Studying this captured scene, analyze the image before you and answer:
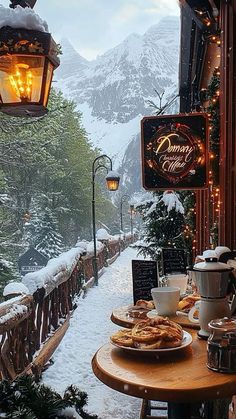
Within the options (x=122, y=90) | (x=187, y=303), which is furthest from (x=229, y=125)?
(x=122, y=90)

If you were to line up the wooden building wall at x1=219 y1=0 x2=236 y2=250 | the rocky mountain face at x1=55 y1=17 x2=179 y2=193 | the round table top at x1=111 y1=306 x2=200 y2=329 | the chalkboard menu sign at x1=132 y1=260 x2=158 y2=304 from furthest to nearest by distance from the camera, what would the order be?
the rocky mountain face at x1=55 y1=17 x2=179 y2=193, the wooden building wall at x1=219 y1=0 x2=236 y2=250, the chalkboard menu sign at x1=132 y1=260 x2=158 y2=304, the round table top at x1=111 y1=306 x2=200 y2=329

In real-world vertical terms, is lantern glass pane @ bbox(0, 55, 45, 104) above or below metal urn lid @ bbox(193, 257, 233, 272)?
above

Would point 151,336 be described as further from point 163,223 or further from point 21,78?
point 163,223

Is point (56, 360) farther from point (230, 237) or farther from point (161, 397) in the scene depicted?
point (161, 397)

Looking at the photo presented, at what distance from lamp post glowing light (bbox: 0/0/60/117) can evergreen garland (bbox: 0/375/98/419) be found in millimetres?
2096

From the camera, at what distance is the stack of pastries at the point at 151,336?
2084mm

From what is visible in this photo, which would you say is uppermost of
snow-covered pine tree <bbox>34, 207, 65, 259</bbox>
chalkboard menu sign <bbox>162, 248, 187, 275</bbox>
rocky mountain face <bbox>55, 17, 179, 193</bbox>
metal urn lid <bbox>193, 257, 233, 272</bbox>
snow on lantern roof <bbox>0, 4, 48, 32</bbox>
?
rocky mountain face <bbox>55, 17, 179, 193</bbox>

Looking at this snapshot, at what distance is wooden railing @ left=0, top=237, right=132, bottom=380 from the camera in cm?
475

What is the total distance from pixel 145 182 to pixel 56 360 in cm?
311

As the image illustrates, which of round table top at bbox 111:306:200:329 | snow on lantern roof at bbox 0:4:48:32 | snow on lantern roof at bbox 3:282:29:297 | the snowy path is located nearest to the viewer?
round table top at bbox 111:306:200:329

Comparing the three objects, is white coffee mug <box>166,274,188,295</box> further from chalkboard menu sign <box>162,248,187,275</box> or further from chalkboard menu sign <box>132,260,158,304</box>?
chalkboard menu sign <box>162,248,187,275</box>

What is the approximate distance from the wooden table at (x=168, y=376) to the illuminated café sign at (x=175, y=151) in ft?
9.95

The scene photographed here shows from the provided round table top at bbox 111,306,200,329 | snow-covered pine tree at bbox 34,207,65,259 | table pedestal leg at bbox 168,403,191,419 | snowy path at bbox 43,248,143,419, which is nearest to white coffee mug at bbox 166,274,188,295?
round table top at bbox 111,306,200,329

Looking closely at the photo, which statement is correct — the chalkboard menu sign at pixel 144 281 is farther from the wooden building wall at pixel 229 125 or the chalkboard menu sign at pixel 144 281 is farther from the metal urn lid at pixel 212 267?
the metal urn lid at pixel 212 267
